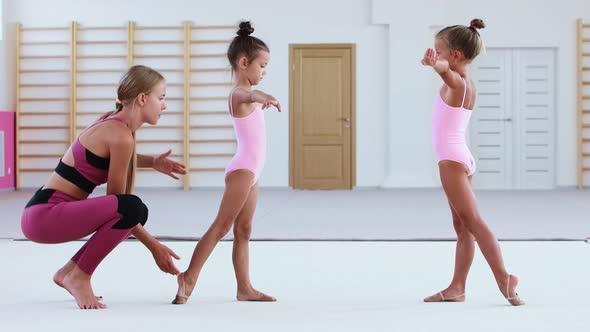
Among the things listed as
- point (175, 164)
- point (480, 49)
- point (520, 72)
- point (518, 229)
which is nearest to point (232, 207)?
point (175, 164)

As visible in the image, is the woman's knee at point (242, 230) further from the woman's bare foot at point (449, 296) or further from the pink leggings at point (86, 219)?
the woman's bare foot at point (449, 296)

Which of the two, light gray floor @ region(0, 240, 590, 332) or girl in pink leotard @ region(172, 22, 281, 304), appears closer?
light gray floor @ region(0, 240, 590, 332)

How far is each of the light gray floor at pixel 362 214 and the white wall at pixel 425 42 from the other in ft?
1.70

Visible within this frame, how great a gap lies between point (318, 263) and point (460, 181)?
3.74 ft

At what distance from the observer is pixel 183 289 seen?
2650mm

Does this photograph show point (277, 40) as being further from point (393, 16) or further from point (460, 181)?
point (460, 181)

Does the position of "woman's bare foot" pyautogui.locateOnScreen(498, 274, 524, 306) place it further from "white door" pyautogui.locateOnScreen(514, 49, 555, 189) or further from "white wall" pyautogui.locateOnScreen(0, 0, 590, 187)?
"white door" pyautogui.locateOnScreen(514, 49, 555, 189)

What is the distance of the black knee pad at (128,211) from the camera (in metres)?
2.52

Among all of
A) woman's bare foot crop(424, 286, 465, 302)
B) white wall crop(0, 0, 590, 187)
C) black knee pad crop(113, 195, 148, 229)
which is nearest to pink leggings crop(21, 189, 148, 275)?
black knee pad crop(113, 195, 148, 229)

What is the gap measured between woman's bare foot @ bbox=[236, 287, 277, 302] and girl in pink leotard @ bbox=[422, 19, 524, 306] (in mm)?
522

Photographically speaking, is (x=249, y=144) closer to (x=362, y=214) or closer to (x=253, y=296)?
(x=253, y=296)

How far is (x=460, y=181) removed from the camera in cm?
265

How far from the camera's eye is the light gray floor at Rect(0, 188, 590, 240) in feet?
15.9

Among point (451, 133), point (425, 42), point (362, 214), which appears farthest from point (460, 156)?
point (425, 42)
